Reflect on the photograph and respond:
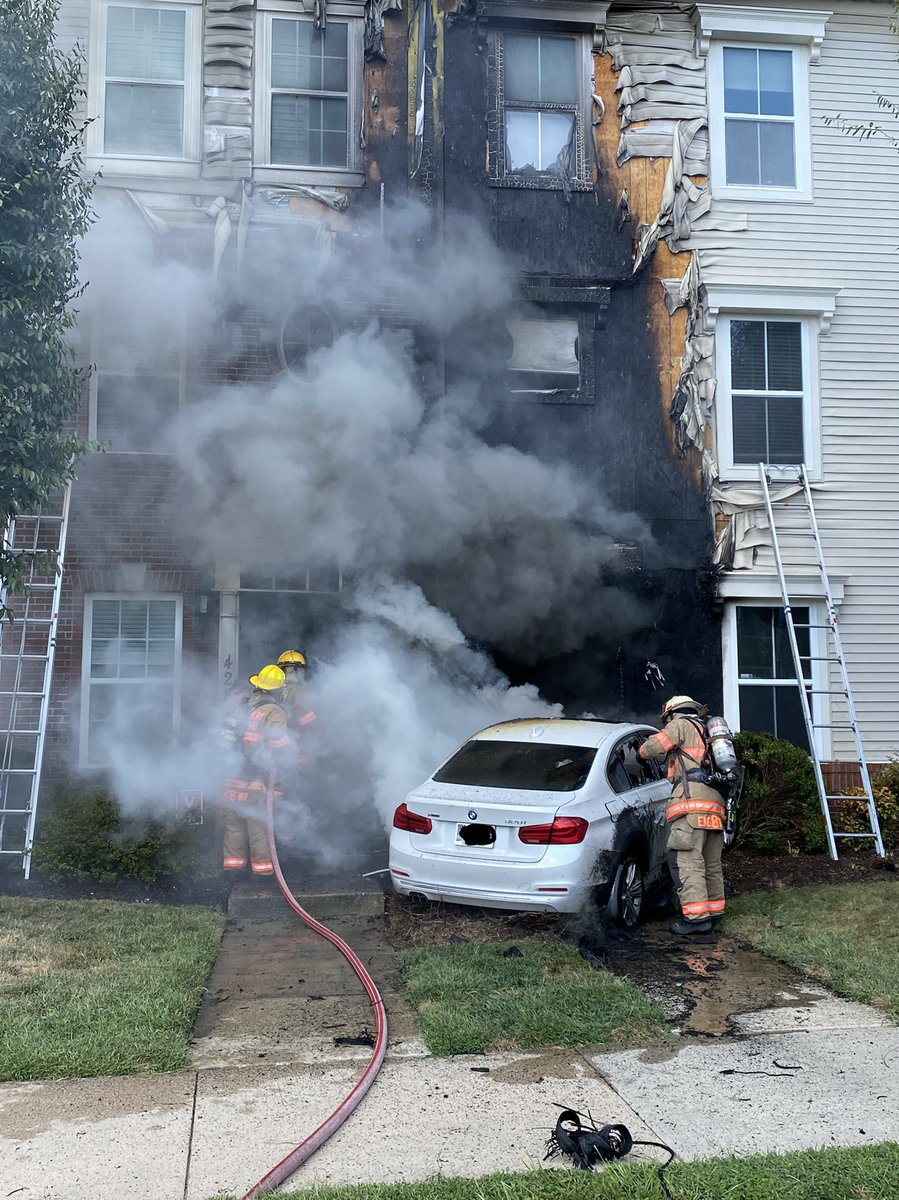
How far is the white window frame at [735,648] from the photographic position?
11.1 m

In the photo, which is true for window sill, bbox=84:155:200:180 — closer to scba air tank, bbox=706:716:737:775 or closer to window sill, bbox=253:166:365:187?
window sill, bbox=253:166:365:187

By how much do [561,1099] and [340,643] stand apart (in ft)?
20.2

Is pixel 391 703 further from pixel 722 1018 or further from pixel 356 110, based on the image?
pixel 356 110

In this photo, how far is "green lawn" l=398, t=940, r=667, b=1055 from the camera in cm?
495

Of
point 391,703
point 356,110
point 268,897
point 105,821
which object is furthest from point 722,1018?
point 356,110

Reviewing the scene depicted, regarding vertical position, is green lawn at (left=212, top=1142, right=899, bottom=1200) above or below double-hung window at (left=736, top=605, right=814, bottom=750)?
below

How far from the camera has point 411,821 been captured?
6.96m

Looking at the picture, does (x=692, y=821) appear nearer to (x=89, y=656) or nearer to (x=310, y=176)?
(x=89, y=656)

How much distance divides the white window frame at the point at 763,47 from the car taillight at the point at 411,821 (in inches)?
307

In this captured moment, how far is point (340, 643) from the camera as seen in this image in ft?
33.0

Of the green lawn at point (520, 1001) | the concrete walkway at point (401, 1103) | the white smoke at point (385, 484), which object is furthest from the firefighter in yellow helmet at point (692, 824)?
the white smoke at point (385, 484)

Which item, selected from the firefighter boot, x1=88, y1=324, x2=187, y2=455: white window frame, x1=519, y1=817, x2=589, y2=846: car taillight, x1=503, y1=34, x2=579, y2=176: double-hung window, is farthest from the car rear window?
x1=503, y1=34, x2=579, y2=176: double-hung window

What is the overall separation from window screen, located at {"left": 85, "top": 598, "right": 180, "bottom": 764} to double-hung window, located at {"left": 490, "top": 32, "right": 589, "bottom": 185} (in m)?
5.86

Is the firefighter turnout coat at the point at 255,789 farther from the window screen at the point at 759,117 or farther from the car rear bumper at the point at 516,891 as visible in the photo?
the window screen at the point at 759,117
